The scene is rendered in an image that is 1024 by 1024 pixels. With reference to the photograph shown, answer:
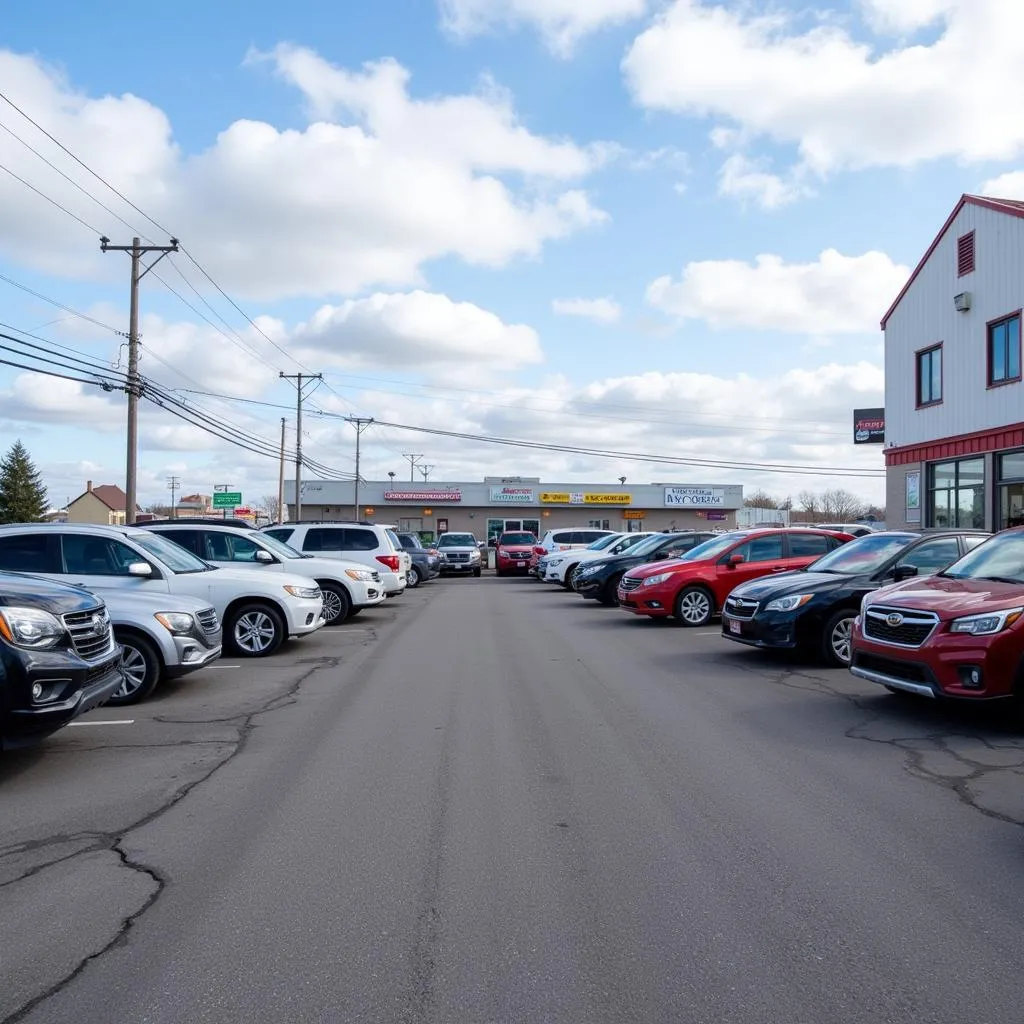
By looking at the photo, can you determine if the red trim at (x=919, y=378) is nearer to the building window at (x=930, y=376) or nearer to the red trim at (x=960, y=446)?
the building window at (x=930, y=376)

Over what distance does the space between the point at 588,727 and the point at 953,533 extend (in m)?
6.13

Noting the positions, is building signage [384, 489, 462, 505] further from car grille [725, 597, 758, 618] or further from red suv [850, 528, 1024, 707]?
red suv [850, 528, 1024, 707]

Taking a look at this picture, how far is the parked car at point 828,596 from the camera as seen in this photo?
1143cm

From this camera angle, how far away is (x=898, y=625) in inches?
340

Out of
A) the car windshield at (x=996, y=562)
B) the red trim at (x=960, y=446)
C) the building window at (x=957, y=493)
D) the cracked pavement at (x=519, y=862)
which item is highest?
the red trim at (x=960, y=446)

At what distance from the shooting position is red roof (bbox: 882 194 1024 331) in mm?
23688

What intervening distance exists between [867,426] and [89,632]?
203ft

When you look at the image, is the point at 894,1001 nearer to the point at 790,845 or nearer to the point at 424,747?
the point at 790,845

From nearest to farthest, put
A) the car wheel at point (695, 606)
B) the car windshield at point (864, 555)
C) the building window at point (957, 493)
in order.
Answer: the car windshield at point (864, 555)
the car wheel at point (695, 606)
the building window at point (957, 493)

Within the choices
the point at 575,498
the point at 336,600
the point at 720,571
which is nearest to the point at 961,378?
the point at 720,571

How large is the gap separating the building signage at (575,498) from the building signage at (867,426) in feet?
50.6

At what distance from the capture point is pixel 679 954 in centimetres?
403

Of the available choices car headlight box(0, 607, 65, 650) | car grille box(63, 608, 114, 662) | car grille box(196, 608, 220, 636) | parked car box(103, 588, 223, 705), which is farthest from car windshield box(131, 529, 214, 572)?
car headlight box(0, 607, 65, 650)

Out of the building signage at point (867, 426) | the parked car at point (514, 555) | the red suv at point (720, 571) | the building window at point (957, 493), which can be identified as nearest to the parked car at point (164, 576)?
the red suv at point (720, 571)
